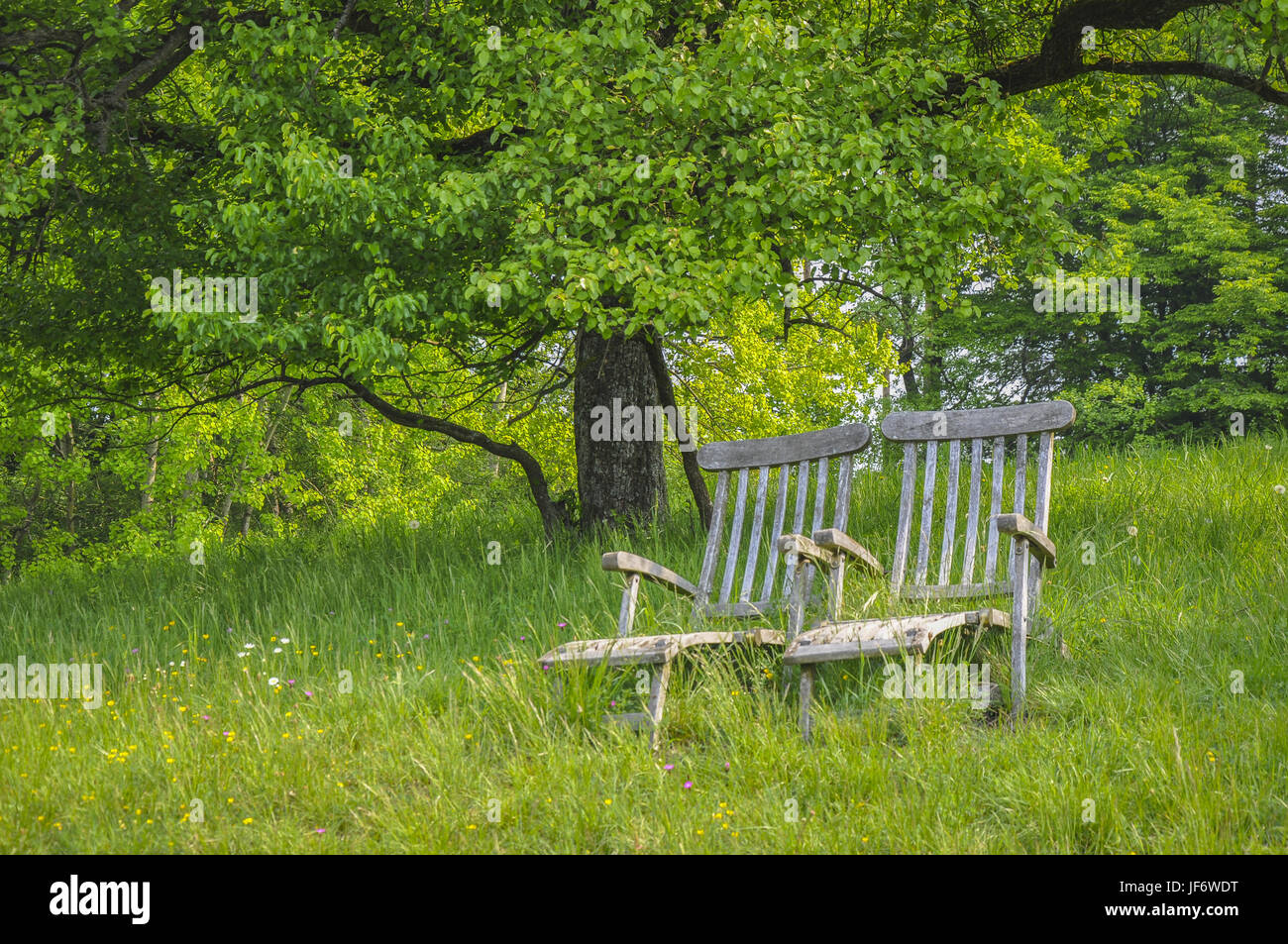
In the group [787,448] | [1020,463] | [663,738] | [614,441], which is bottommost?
[663,738]

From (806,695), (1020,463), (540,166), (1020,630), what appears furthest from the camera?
(540,166)

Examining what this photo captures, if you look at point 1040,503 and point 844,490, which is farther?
point 844,490

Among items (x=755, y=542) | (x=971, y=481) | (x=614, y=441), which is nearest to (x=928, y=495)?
(x=971, y=481)

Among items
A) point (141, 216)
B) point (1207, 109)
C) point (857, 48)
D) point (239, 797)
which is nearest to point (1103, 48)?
point (857, 48)

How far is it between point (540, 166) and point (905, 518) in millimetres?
Answer: 2608

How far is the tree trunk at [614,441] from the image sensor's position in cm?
779

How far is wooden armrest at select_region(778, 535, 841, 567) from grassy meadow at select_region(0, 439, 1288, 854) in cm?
40

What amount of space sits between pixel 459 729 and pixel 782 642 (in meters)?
1.30

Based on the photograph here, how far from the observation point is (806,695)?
399 cm

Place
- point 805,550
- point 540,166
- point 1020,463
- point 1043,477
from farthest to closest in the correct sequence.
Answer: point 540,166
point 1020,463
point 1043,477
point 805,550

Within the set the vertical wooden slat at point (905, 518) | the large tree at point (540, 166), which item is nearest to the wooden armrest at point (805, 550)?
the vertical wooden slat at point (905, 518)

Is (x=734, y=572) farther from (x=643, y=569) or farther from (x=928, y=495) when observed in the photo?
(x=928, y=495)

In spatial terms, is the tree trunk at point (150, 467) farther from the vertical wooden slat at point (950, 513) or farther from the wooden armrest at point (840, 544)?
the wooden armrest at point (840, 544)

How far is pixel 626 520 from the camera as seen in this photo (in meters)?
7.68
